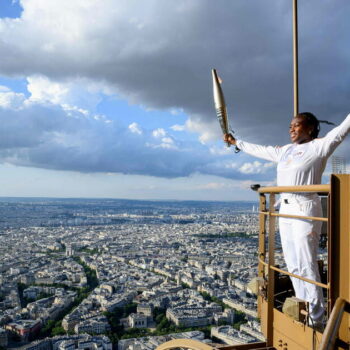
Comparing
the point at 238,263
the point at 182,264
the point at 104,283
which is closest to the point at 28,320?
the point at 104,283

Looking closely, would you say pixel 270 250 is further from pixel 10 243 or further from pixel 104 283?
pixel 10 243

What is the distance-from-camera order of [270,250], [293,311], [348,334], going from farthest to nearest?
[270,250]
[293,311]
[348,334]

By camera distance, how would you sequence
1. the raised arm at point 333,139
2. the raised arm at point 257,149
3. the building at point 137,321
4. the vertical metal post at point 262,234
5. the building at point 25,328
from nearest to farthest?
the raised arm at point 333,139
the raised arm at point 257,149
the vertical metal post at point 262,234
the building at point 25,328
the building at point 137,321

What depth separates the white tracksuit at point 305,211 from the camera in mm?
2668

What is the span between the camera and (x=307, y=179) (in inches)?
109

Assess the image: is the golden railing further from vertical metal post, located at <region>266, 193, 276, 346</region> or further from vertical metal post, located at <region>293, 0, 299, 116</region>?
vertical metal post, located at <region>293, 0, 299, 116</region>

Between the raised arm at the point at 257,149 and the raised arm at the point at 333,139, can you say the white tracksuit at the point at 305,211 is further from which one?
the raised arm at the point at 257,149

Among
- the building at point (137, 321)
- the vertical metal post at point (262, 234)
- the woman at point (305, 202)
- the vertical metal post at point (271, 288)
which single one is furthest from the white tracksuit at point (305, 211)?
the building at point (137, 321)

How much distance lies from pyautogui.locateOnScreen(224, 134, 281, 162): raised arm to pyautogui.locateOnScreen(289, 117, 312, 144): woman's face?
0.66 feet

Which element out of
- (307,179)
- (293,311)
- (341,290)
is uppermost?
(307,179)

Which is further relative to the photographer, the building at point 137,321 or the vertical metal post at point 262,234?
the building at point 137,321

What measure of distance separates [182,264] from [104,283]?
41.6 feet

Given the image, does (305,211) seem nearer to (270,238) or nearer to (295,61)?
(270,238)

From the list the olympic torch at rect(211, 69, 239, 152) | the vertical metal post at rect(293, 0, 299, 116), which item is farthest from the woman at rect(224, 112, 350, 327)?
the vertical metal post at rect(293, 0, 299, 116)
